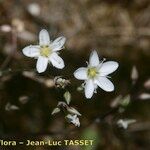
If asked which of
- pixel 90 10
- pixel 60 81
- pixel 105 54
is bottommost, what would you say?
pixel 60 81

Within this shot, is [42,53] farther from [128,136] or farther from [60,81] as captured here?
[128,136]

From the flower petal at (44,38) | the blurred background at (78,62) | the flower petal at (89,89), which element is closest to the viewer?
the flower petal at (89,89)

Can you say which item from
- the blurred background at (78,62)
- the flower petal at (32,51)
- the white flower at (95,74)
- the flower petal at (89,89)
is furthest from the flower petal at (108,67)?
the blurred background at (78,62)

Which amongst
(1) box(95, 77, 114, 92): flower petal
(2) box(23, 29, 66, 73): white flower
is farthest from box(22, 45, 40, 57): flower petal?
(1) box(95, 77, 114, 92): flower petal

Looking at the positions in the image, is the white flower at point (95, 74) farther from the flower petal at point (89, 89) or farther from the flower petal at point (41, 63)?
the flower petal at point (41, 63)

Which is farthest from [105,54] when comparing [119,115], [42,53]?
[42,53]

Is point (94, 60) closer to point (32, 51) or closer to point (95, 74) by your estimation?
point (95, 74)
